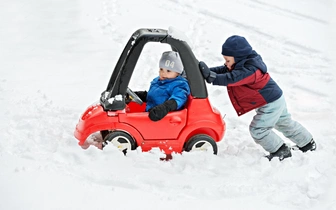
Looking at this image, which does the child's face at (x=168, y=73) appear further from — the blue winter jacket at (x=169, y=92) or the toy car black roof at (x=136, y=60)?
the toy car black roof at (x=136, y=60)

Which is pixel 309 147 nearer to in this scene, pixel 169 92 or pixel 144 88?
pixel 169 92

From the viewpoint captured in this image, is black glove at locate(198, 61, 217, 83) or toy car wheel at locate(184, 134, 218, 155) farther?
toy car wheel at locate(184, 134, 218, 155)

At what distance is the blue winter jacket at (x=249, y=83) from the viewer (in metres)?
3.84

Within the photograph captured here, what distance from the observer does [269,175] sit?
371cm

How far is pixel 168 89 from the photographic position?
13.2 feet

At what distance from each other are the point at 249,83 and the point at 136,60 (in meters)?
0.94

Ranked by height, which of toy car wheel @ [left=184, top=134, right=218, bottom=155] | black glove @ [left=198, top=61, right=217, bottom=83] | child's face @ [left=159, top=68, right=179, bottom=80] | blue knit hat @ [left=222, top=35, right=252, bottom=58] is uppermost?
blue knit hat @ [left=222, top=35, right=252, bottom=58]

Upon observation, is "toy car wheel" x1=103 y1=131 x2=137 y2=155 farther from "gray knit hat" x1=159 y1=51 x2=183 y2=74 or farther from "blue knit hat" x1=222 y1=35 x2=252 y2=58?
"blue knit hat" x1=222 y1=35 x2=252 y2=58

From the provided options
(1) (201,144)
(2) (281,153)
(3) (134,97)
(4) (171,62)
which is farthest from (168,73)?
(2) (281,153)

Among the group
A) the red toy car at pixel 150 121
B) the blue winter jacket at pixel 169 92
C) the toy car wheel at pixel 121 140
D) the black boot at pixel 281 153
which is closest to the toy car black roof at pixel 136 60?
the red toy car at pixel 150 121

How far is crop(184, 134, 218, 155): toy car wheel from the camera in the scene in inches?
155

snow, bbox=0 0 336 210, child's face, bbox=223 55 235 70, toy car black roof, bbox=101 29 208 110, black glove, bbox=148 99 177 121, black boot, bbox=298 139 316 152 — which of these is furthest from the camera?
black boot, bbox=298 139 316 152

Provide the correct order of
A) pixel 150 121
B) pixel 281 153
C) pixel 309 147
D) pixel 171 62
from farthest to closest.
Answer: pixel 309 147 < pixel 281 153 < pixel 171 62 < pixel 150 121

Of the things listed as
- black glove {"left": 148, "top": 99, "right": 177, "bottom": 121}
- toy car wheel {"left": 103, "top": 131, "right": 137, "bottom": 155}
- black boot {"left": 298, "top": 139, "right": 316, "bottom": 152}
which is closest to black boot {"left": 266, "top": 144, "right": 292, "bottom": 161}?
black boot {"left": 298, "top": 139, "right": 316, "bottom": 152}
